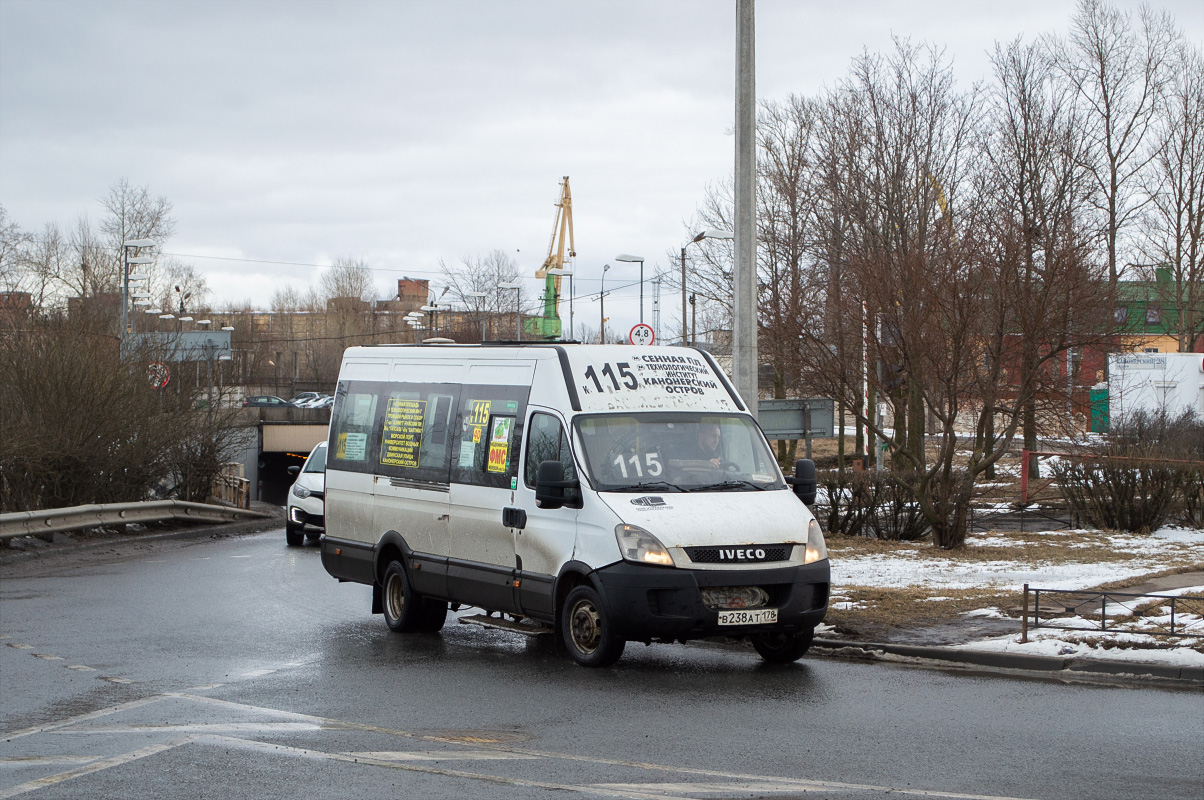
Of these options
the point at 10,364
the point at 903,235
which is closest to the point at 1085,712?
the point at 10,364

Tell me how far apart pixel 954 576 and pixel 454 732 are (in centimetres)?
835

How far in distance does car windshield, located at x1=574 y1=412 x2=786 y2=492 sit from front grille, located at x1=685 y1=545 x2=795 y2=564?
66 centimetres

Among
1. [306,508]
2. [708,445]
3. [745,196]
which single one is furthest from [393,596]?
[306,508]

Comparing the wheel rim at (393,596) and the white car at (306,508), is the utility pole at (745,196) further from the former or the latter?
the white car at (306,508)

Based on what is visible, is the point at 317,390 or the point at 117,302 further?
the point at 317,390

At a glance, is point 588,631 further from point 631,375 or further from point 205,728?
point 205,728

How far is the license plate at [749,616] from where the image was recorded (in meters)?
8.93

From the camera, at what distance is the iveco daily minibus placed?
353 inches

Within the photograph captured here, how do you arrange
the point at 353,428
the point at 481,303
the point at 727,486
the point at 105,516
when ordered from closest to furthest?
the point at 727,486, the point at 353,428, the point at 105,516, the point at 481,303

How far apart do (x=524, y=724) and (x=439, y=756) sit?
3.07ft

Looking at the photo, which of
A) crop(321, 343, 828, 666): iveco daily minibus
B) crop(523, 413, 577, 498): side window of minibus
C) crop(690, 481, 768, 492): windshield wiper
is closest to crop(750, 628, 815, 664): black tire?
crop(321, 343, 828, 666): iveco daily minibus

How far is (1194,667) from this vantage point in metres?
8.55

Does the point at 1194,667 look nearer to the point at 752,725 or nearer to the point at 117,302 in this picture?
the point at 752,725

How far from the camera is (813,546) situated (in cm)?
945
